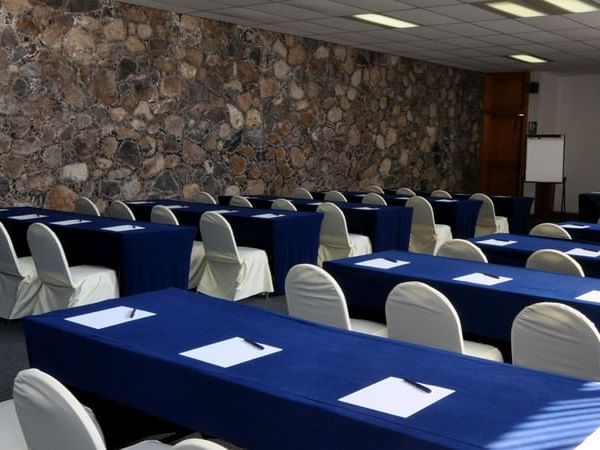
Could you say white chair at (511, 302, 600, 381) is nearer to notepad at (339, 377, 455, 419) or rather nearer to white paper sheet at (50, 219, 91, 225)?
notepad at (339, 377, 455, 419)

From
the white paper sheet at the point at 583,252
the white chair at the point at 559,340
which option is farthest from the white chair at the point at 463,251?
the white chair at the point at 559,340

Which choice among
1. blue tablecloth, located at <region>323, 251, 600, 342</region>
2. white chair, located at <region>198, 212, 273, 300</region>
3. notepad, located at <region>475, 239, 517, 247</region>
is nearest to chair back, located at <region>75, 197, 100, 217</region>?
white chair, located at <region>198, 212, 273, 300</region>

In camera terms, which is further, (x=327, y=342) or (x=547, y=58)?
(x=547, y=58)

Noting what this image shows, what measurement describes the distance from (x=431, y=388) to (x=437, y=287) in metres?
1.70

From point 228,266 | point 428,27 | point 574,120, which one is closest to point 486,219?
point 428,27

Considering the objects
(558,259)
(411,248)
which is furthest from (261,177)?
(558,259)

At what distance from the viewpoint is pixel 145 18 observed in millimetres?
8375

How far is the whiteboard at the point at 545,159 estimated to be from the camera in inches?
499

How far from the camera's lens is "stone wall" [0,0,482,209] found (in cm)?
739

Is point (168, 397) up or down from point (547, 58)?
down

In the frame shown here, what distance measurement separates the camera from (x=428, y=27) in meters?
9.24

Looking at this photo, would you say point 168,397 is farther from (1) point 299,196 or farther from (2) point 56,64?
(1) point 299,196

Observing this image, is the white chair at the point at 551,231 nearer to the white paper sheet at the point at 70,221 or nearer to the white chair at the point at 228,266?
the white chair at the point at 228,266

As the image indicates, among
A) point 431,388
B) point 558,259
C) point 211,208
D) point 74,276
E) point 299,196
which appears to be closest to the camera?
point 431,388
